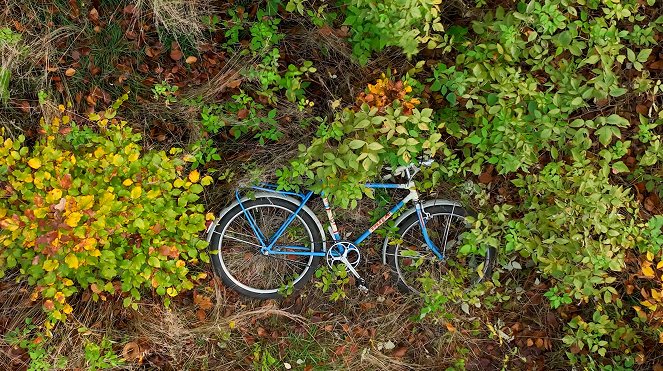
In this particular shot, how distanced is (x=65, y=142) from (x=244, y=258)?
1.56 m

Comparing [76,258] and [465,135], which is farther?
[465,135]

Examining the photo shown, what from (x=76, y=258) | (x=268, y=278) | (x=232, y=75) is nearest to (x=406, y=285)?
(x=268, y=278)

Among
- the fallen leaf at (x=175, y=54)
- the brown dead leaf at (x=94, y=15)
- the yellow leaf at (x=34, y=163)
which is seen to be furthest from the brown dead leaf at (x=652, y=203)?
the brown dead leaf at (x=94, y=15)

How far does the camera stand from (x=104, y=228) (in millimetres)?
3250

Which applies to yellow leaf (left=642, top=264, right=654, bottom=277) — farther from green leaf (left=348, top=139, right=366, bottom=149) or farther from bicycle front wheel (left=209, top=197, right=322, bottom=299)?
bicycle front wheel (left=209, top=197, right=322, bottom=299)

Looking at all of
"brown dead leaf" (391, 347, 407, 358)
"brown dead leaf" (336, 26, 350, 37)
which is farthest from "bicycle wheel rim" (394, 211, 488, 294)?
"brown dead leaf" (336, 26, 350, 37)

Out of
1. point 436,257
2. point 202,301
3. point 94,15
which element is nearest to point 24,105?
point 94,15

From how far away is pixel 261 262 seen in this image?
430 centimetres

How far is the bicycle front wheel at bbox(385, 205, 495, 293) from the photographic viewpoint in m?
4.20

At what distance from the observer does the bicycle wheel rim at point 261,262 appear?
4223mm

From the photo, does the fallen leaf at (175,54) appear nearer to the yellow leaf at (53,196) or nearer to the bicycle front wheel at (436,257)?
the yellow leaf at (53,196)

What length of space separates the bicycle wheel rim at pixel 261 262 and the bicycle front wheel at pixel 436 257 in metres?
0.72

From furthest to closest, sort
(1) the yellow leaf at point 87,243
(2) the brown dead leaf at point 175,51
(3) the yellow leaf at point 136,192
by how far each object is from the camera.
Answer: (2) the brown dead leaf at point 175,51
(3) the yellow leaf at point 136,192
(1) the yellow leaf at point 87,243

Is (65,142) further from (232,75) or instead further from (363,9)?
(363,9)
